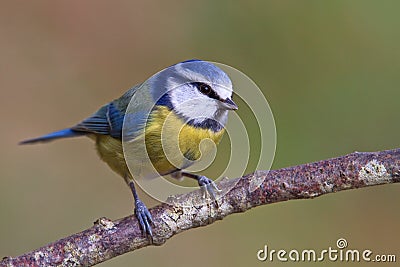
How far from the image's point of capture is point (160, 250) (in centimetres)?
428

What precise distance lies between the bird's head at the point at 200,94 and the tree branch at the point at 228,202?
0.39m

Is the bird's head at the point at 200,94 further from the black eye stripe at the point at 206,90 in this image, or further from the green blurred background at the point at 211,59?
the green blurred background at the point at 211,59

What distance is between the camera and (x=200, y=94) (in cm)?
252

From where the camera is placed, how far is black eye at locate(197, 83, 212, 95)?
8.14ft

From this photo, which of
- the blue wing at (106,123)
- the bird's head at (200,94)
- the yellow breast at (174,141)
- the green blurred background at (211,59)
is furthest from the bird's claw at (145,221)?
the green blurred background at (211,59)

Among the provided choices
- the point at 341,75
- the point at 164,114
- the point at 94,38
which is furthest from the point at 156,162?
the point at 94,38

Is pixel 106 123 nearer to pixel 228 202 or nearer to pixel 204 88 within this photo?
pixel 204 88

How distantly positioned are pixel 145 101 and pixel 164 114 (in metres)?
0.19

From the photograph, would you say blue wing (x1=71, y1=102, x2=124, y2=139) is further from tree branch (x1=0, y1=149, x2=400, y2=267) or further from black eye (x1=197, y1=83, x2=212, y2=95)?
tree branch (x1=0, y1=149, x2=400, y2=267)

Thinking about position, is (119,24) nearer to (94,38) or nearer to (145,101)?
(94,38)

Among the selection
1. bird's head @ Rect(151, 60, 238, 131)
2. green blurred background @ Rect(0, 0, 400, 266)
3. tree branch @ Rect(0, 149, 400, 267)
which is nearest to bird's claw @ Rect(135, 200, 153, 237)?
tree branch @ Rect(0, 149, 400, 267)

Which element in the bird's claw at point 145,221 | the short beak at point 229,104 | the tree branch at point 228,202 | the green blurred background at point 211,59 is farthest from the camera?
the green blurred background at point 211,59

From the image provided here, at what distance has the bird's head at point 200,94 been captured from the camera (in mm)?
2463

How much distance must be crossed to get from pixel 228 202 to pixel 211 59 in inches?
115
